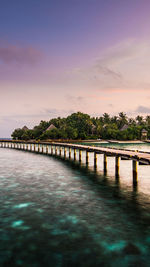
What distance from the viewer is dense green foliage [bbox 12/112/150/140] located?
127m

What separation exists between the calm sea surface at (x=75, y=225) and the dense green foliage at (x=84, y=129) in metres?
107

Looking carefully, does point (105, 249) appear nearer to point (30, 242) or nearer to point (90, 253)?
point (90, 253)

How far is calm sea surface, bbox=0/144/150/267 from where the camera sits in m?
8.26

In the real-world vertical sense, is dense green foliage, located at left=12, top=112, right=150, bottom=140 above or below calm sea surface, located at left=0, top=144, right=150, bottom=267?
above

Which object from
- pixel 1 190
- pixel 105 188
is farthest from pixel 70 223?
pixel 1 190

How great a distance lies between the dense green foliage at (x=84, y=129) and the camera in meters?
127

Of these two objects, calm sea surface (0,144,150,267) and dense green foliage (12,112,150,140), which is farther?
dense green foliage (12,112,150,140)

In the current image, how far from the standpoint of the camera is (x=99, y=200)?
51.9 feet

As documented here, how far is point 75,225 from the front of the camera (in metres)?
11.2

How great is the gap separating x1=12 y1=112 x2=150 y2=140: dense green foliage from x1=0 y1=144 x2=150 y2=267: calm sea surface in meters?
107

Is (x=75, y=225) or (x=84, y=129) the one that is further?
(x=84, y=129)

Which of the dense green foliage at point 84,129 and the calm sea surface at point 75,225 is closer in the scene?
the calm sea surface at point 75,225

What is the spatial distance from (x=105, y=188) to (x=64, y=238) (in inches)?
389

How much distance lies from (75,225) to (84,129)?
130 metres
